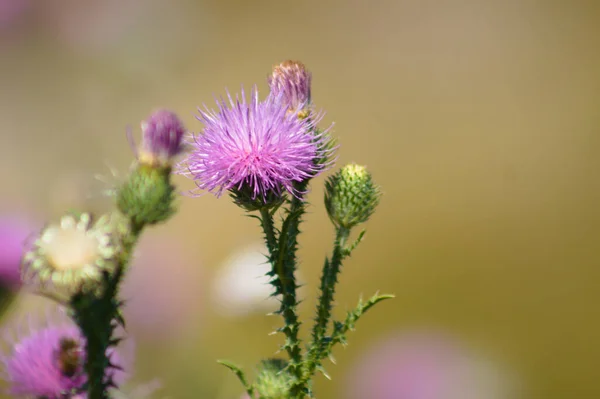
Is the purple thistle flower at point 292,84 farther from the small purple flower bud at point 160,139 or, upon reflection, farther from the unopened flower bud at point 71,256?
the unopened flower bud at point 71,256

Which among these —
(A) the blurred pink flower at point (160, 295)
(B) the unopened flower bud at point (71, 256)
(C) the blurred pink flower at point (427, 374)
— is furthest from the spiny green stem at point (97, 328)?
(A) the blurred pink flower at point (160, 295)

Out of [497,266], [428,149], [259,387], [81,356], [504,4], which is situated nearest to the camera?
[259,387]

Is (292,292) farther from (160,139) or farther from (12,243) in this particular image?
(12,243)

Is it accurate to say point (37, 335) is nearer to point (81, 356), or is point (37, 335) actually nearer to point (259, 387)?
point (81, 356)

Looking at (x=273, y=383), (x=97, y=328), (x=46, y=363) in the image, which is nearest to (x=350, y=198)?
(x=273, y=383)

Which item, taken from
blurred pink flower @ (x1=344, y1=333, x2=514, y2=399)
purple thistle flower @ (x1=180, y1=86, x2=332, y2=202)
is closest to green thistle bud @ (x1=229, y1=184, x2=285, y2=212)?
purple thistle flower @ (x1=180, y1=86, x2=332, y2=202)

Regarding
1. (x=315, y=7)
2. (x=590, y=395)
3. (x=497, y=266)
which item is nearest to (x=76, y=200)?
(x=590, y=395)
